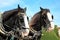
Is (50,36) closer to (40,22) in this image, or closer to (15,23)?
(40,22)

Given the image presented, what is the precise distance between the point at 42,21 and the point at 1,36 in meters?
1.81

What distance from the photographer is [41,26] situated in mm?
13773

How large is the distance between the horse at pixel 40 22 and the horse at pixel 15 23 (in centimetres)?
59

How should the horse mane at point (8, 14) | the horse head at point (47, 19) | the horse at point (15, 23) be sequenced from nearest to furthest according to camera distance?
the horse at point (15, 23)
the horse mane at point (8, 14)
the horse head at point (47, 19)

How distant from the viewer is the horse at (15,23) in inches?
503

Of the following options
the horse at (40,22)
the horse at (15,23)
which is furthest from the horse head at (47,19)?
the horse at (15,23)

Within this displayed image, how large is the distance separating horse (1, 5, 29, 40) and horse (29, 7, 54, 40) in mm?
595

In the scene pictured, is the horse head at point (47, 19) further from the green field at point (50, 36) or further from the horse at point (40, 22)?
the green field at point (50, 36)

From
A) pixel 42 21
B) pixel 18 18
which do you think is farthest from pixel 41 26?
pixel 18 18

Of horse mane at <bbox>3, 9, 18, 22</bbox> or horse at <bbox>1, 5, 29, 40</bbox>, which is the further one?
horse mane at <bbox>3, 9, 18, 22</bbox>

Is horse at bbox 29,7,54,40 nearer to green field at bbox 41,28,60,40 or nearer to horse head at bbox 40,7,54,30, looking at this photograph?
horse head at bbox 40,7,54,30

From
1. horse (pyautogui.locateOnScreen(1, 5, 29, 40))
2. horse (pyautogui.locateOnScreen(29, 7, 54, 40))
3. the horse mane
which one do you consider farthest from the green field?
the horse mane

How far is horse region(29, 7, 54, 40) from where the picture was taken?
13.5m

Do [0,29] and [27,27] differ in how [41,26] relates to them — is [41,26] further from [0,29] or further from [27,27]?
[0,29]
